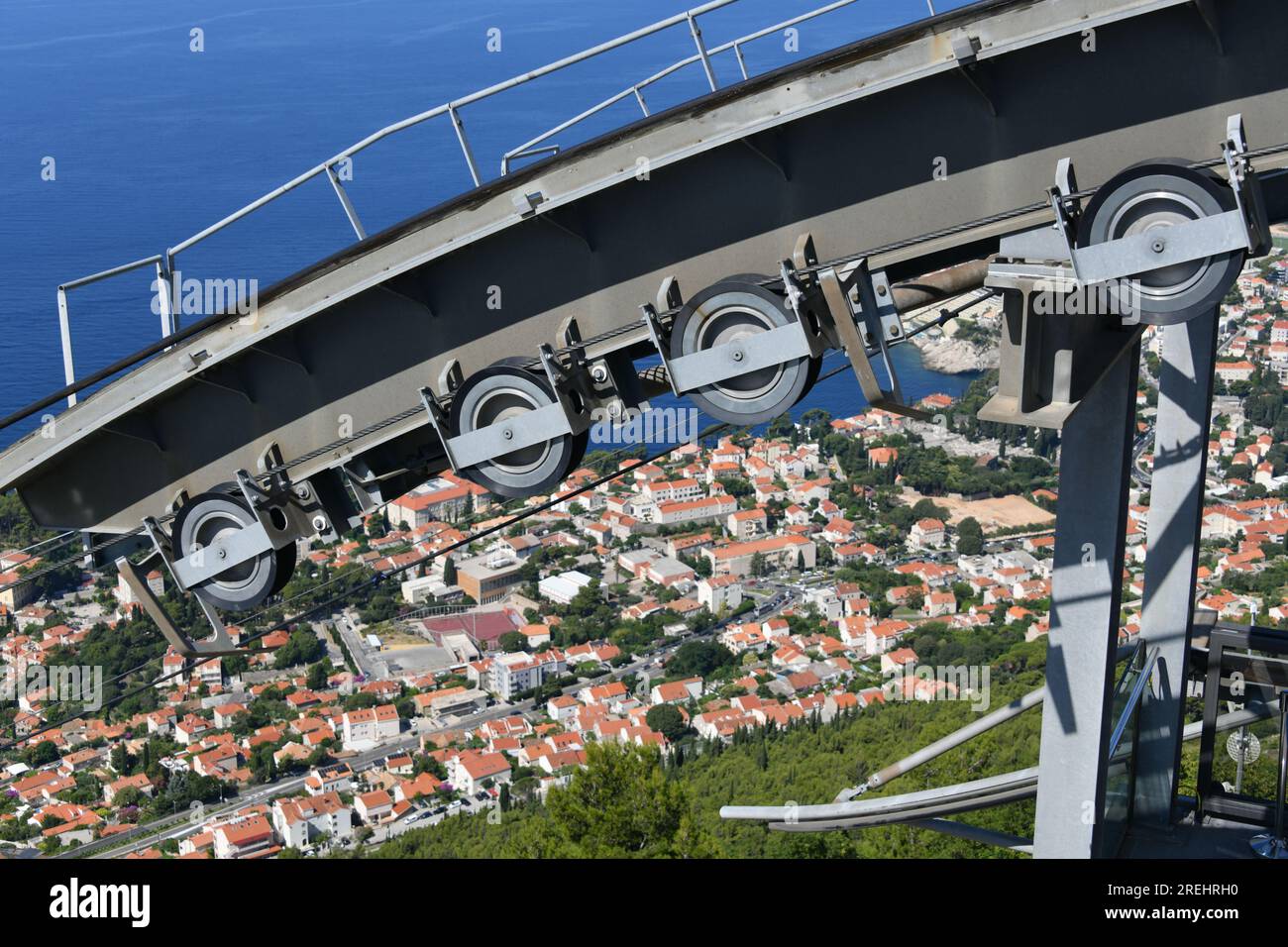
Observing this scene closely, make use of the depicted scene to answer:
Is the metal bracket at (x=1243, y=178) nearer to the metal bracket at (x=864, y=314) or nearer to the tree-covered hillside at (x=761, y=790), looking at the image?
the metal bracket at (x=864, y=314)

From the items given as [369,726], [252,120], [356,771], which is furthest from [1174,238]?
[252,120]

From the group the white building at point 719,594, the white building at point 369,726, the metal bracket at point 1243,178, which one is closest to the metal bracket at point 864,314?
the metal bracket at point 1243,178

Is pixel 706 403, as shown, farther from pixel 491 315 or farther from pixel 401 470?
pixel 401 470

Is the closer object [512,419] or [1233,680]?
[512,419]

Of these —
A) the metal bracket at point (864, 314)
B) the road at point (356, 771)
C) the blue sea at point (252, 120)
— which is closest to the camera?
the metal bracket at point (864, 314)

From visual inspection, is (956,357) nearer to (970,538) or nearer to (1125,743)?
(970,538)

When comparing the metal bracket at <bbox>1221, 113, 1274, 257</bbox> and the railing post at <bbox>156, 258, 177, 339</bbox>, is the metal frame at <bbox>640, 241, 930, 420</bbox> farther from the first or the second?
the railing post at <bbox>156, 258, 177, 339</bbox>

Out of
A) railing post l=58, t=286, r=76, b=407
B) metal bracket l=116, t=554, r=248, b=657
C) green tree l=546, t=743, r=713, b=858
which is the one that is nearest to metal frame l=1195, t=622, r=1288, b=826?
metal bracket l=116, t=554, r=248, b=657
